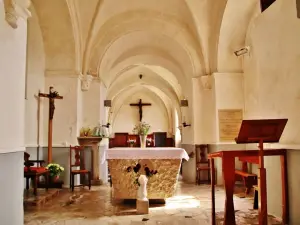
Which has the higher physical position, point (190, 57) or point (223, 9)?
point (223, 9)

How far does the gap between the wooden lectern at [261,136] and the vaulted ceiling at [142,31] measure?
4200mm

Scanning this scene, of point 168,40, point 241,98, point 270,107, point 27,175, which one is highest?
point 168,40

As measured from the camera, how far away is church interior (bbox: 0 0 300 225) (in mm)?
3580

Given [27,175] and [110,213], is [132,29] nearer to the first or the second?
[27,175]

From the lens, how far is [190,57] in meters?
8.58

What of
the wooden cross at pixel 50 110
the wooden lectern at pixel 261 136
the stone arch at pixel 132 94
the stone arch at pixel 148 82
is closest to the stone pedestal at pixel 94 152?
the wooden cross at pixel 50 110

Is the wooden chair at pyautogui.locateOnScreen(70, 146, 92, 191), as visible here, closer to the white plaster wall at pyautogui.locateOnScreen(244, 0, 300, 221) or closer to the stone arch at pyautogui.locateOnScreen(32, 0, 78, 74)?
the stone arch at pyautogui.locateOnScreen(32, 0, 78, 74)

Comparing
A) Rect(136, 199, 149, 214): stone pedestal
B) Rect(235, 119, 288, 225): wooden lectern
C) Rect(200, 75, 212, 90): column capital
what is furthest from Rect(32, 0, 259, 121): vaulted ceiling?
Rect(235, 119, 288, 225): wooden lectern

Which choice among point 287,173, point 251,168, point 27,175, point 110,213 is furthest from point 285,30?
point 27,175

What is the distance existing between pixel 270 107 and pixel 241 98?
3.42 metres

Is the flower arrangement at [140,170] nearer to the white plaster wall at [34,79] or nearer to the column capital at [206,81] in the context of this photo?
the white plaster wall at [34,79]

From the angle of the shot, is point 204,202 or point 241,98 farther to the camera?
point 241,98

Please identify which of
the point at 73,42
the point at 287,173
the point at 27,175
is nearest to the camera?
the point at 287,173

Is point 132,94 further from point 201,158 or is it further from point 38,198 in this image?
point 38,198
